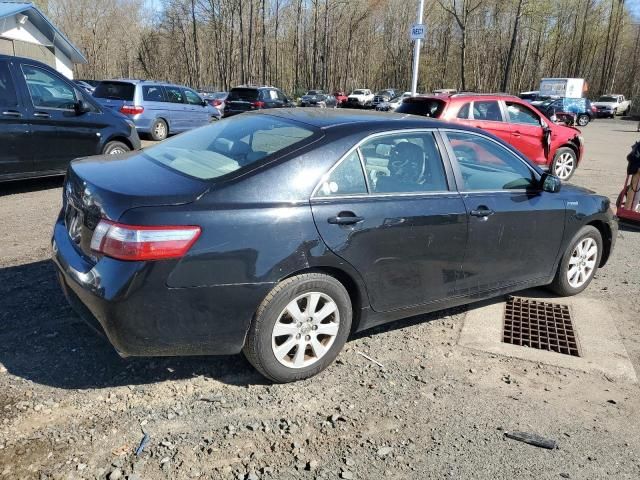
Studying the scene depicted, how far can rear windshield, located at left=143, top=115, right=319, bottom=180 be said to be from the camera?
3178mm

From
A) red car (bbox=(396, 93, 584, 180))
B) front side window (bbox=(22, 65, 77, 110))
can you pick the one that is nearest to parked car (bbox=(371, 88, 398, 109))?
red car (bbox=(396, 93, 584, 180))

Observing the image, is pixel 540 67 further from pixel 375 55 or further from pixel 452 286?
pixel 452 286

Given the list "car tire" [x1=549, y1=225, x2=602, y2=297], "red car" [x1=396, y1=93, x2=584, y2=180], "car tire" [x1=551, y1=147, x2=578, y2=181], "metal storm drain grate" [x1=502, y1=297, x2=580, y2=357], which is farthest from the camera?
"car tire" [x1=551, y1=147, x2=578, y2=181]

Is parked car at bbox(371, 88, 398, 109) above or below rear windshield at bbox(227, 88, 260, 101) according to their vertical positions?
above

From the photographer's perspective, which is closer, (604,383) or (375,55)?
(604,383)

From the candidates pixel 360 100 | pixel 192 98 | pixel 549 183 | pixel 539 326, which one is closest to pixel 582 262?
pixel 539 326

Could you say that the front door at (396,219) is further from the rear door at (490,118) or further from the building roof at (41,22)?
the building roof at (41,22)

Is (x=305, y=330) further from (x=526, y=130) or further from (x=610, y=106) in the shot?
(x=610, y=106)

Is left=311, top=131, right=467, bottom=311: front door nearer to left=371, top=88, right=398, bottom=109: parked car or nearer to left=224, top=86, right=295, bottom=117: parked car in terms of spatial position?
left=224, top=86, right=295, bottom=117: parked car

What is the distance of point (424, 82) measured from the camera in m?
63.8

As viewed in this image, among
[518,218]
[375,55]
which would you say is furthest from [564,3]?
[518,218]

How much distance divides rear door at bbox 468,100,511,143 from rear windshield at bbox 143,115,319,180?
636cm

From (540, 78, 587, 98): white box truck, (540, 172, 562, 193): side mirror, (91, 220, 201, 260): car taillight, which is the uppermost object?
(540, 78, 587, 98): white box truck

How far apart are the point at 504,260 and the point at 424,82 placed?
6369 centimetres
